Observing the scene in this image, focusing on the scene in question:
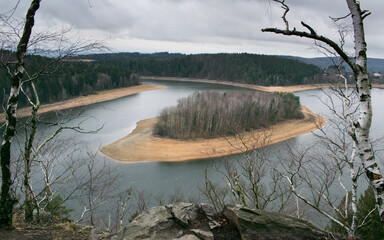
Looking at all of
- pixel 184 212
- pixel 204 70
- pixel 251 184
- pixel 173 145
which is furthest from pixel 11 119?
pixel 204 70

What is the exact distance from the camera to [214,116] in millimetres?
29406

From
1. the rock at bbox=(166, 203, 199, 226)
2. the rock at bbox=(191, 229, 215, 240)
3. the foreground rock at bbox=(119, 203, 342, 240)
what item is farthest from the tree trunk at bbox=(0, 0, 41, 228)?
the rock at bbox=(191, 229, 215, 240)

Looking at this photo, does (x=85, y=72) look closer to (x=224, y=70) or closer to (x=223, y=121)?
(x=223, y=121)

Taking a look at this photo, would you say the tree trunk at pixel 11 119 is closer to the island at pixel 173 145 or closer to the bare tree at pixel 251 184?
the bare tree at pixel 251 184

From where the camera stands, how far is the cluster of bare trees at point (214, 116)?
28344mm

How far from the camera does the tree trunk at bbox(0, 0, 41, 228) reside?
398 centimetres

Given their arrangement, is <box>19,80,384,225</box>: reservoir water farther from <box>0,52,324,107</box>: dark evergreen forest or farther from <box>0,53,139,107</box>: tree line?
<box>0,52,324,107</box>: dark evergreen forest

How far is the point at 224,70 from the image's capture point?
3457 inches

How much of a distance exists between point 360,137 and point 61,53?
436 cm

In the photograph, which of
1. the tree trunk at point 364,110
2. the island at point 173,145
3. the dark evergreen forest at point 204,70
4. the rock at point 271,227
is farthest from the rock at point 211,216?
the dark evergreen forest at point 204,70

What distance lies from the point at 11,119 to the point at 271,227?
4.25 m

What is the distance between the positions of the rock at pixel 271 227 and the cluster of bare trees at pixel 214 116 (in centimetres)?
2162

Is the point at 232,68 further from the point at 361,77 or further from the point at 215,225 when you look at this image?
the point at 361,77

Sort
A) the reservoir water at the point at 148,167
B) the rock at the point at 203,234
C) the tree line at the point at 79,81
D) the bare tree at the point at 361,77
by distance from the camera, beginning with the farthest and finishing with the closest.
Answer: the tree line at the point at 79,81, the reservoir water at the point at 148,167, the rock at the point at 203,234, the bare tree at the point at 361,77
